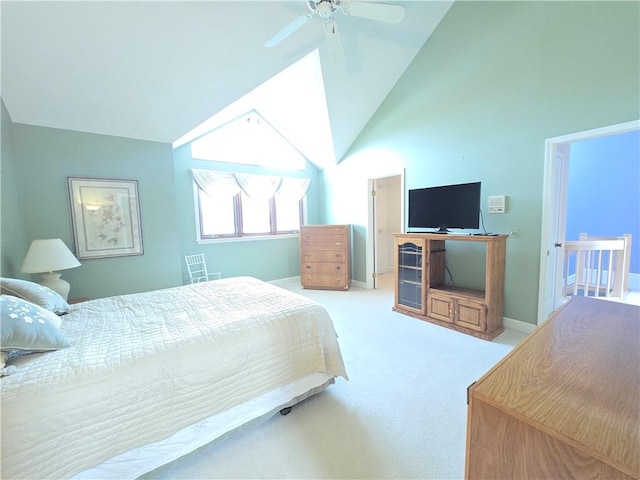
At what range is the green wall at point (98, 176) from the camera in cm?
271

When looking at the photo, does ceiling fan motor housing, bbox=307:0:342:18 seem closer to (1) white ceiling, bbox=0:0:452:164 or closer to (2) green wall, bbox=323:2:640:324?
(1) white ceiling, bbox=0:0:452:164

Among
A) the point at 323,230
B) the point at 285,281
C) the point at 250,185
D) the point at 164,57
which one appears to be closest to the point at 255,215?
the point at 250,185

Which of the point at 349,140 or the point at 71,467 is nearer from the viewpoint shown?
the point at 71,467

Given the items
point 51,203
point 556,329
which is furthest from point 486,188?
point 51,203

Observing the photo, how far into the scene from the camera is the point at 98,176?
9.96ft

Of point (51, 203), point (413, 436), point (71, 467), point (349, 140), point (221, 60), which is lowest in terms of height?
point (413, 436)

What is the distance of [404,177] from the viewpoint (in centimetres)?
385

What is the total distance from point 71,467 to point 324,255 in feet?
12.5

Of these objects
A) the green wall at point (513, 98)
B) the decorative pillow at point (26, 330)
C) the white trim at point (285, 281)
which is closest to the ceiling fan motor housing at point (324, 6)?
the green wall at point (513, 98)

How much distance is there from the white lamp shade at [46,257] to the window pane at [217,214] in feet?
6.32

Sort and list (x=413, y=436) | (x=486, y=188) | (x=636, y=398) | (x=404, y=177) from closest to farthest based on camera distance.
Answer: (x=636, y=398) → (x=413, y=436) → (x=486, y=188) → (x=404, y=177)

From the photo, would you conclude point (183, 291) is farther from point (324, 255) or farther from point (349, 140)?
point (349, 140)

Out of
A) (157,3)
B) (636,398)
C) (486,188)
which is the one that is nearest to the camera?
(636,398)

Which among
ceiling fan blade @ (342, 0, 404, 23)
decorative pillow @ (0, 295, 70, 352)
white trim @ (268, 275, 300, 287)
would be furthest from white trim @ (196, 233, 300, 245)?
ceiling fan blade @ (342, 0, 404, 23)
